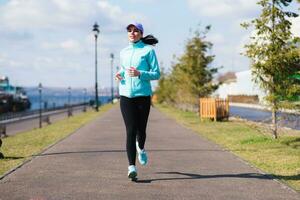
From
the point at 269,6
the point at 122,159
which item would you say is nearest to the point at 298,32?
the point at 269,6

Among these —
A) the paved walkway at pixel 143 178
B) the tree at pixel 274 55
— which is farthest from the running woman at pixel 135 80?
the tree at pixel 274 55

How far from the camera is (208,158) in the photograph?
10.1m

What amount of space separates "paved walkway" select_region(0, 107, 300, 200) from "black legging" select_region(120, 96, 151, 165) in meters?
0.49

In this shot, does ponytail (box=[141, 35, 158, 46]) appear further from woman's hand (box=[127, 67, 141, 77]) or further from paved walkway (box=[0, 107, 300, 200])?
paved walkway (box=[0, 107, 300, 200])

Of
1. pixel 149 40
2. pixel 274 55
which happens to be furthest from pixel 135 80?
pixel 274 55

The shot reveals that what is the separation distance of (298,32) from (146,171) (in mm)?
14453

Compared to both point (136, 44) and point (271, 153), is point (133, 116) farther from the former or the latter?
point (271, 153)

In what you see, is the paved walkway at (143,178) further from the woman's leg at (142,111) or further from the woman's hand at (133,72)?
the woman's hand at (133,72)

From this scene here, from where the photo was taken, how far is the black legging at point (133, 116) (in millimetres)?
7176

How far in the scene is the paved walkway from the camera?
244 inches

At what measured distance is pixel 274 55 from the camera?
13258 mm

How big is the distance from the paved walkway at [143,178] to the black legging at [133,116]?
486mm

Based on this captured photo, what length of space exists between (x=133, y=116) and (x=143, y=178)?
3.10ft

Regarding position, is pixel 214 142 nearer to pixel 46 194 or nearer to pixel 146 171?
pixel 146 171
